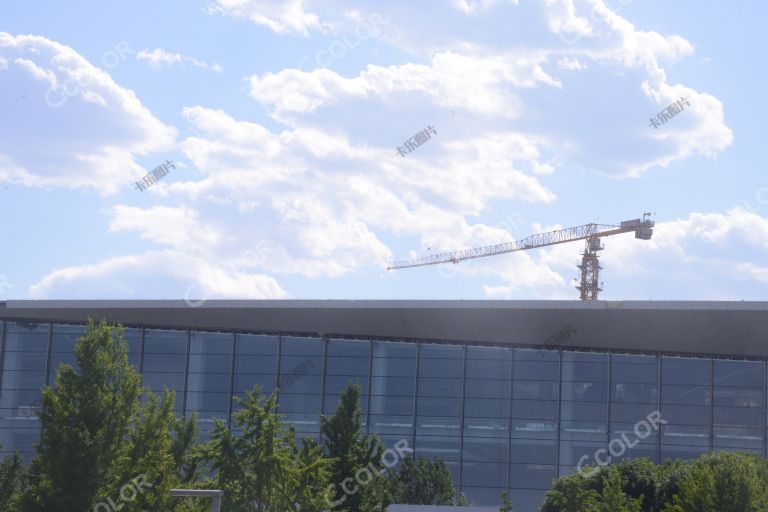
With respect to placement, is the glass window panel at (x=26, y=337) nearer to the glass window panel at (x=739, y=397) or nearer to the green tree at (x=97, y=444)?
the green tree at (x=97, y=444)

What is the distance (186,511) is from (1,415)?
28965 millimetres

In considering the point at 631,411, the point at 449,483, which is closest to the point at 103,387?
the point at 449,483

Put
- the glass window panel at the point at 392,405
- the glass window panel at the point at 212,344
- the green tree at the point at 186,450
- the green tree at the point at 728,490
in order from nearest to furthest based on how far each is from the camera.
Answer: the green tree at the point at 728,490
the green tree at the point at 186,450
the glass window panel at the point at 392,405
the glass window panel at the point at 212,344

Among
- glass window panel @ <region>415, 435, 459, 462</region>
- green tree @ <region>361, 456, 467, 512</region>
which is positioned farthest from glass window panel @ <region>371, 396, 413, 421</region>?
green tree @ <region>361, 456, 467, 512</region>

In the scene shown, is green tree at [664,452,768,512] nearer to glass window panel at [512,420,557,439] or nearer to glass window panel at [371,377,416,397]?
glass window panel at [512,420,557,439]

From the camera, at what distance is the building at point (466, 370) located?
174 ft

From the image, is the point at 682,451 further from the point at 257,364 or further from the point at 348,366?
the point at 257,364

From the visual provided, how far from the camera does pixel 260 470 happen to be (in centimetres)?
2894

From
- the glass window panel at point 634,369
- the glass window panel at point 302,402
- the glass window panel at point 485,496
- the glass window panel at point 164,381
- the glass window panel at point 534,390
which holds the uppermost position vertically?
the glass window panel at point 634,369

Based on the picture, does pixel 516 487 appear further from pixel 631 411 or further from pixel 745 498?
pixel 745 498

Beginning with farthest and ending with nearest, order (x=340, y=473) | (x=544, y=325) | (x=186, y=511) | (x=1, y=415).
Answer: (x=1, y=415) → (x=544, y=325) → (x=340, y=473) → (x=186, y=511)

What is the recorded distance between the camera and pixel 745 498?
106 feet

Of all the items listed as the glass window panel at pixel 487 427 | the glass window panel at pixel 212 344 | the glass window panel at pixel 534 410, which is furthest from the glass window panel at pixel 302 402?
the glass window panel at pixel 534 410

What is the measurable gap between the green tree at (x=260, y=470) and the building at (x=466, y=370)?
78.1ft
